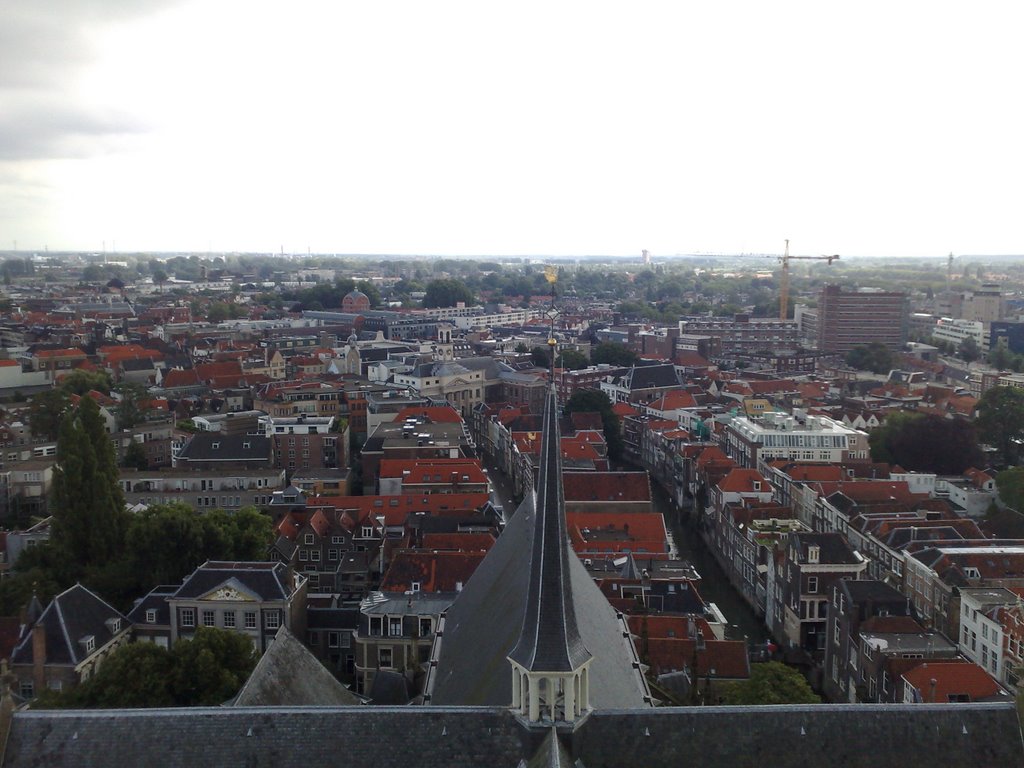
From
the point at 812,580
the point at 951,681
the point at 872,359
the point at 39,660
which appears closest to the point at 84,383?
the point at 39,660

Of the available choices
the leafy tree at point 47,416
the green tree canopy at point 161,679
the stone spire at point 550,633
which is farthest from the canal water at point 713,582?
the leafy tree at point 47,416

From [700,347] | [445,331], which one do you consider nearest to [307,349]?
[445,331]

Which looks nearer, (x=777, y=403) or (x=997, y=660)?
(x=997, y=660)

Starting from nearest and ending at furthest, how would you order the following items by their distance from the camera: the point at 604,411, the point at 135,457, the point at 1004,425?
the point at 135,457 < the point at 1004,425 < the point at 604,411

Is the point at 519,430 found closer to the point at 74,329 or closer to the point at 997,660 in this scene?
the point at 997,660

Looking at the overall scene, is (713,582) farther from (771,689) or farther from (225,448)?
(225,448)

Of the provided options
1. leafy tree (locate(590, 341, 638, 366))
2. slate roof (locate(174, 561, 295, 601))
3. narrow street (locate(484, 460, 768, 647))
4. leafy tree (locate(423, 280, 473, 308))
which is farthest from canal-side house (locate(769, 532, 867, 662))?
leafy tree (locate(423, 280, 473, 308))
